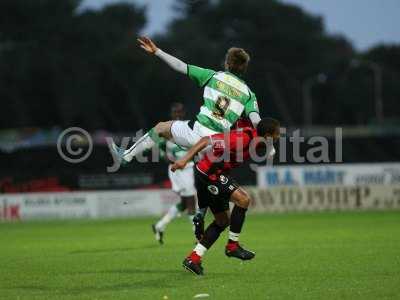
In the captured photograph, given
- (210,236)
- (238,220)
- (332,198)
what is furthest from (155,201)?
(238,220)

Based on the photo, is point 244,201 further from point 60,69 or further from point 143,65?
point 143,65

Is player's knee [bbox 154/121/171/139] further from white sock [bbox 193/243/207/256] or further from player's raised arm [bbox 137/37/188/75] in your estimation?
white sock [bbox 193/243/207/256]

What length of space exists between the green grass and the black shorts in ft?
3.23

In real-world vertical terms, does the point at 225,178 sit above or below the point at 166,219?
above

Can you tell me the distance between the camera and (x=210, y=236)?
1341 cm

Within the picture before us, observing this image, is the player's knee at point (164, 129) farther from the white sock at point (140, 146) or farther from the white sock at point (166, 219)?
the white sock at point (166, 219)

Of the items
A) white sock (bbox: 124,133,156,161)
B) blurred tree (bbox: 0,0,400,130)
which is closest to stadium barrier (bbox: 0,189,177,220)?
white sock (bbox: 124,133,156,161)

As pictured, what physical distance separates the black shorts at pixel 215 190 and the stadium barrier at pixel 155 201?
2030 centimetres

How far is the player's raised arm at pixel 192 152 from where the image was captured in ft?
40.7

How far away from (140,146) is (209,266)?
2132 mm

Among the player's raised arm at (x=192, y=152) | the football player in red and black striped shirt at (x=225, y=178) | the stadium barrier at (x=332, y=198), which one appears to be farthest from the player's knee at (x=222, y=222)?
the stadium barrier at (x=332, y=198)

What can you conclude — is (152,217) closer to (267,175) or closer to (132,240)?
(267,175)

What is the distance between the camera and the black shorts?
13.2m

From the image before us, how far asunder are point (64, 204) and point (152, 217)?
3.28m
